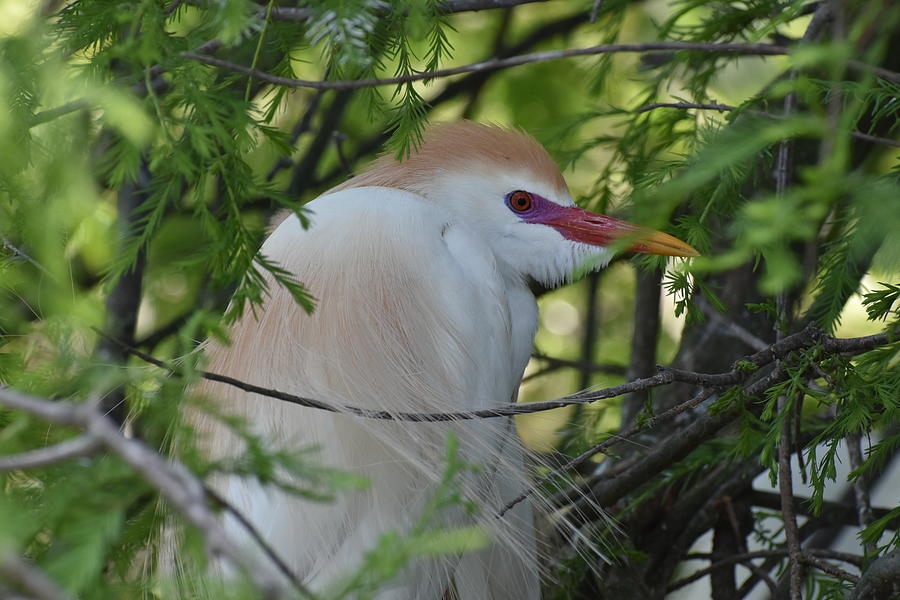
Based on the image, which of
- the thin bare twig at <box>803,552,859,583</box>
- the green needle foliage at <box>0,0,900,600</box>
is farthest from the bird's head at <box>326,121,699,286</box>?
the thin bare twig at <box>803,552,859,583</box>

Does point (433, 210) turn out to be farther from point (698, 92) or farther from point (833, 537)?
point (833, 537)

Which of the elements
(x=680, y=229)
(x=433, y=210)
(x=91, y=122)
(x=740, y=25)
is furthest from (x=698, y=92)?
(x=91, y=122)

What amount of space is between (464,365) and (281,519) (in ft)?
1.21

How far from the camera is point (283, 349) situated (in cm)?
140

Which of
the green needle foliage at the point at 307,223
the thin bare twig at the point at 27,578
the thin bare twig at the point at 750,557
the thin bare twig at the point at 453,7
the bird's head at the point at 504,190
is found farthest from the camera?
the bird's head at the point at 504,190

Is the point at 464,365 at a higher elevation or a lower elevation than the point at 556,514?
higher

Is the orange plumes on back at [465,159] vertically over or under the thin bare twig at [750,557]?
over

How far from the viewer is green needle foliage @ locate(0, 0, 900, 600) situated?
0.73m

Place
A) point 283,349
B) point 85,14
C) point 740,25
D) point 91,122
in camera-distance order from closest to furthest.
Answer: point 85,14, point 91,122, point 283,349, point 740,25

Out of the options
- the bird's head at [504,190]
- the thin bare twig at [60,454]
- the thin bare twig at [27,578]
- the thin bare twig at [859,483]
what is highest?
the bird's head at [504,190]

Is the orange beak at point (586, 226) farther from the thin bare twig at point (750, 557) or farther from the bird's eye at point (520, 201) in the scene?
the thin bare twig at point (750, 557)

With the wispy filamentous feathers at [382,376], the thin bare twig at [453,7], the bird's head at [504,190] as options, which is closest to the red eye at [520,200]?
the bird's head at [504,190]

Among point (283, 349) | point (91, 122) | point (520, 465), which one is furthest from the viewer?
point (520, 465)

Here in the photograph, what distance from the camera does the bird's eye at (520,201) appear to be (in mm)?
1689
